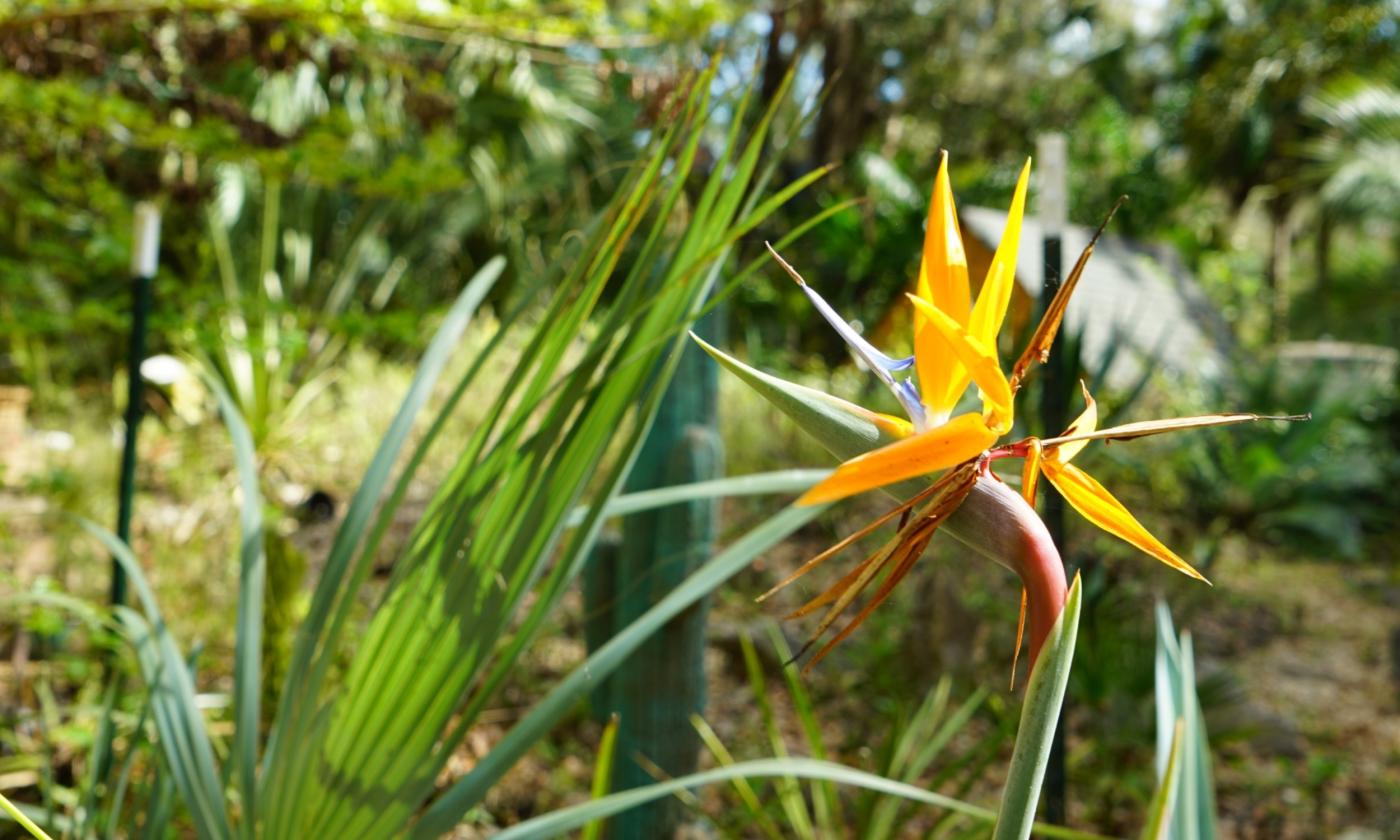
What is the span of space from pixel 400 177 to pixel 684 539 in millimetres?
1589

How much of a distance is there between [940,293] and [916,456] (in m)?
0.07

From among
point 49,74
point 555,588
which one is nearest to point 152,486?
point 49,74

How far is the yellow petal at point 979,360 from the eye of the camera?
31 cm

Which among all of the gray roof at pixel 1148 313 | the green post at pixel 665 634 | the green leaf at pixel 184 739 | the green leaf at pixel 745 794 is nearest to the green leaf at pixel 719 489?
the green leaf at pixel 184 739

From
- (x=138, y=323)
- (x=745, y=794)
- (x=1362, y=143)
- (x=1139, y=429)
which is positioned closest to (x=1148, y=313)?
(x=1362, y=143)

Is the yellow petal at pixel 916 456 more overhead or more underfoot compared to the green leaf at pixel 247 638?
more overhead

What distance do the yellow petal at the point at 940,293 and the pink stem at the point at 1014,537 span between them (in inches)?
1.3

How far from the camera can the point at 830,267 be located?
6355 millimetres

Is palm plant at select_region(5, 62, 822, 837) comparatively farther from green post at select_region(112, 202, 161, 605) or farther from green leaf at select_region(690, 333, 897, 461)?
green post at select_region(112, 202, 161, 605)

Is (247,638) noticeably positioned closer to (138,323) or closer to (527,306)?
(527,306)

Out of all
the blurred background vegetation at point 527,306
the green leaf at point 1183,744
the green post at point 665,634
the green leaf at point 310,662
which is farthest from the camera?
the blurred background vegetation at point 527,306

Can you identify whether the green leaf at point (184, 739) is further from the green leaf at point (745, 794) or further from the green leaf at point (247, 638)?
the green leaf at point (745, 794)

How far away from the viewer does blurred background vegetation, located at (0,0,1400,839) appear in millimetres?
2436

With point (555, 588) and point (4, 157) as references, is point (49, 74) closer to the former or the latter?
point (4, 157)
